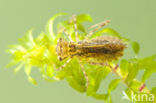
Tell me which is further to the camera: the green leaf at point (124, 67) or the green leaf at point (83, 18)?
the green leaf at point (83, 18)

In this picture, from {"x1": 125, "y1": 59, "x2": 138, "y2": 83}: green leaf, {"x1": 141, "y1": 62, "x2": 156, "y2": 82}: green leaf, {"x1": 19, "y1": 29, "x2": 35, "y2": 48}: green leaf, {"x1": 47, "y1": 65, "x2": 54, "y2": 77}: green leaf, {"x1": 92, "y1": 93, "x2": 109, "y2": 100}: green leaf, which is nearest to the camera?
{"x1": 125, "y1": 59, "x2": 138, "y2": 83}: green leaf

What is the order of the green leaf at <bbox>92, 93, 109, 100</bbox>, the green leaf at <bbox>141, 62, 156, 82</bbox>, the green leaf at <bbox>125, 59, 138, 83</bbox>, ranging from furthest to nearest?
1. the green leaf at <bbox>92, 93, 109, 100</bbox>
2. the green leaf at <bbox>141, 62, 156, 82</bbox>
3. the green leaf at <bbox>125, 59, 138, 83</bbox>

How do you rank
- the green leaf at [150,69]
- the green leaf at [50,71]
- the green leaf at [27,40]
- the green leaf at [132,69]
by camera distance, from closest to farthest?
the green leaf at [132,69] → the green leaf at [150,69] → the green leaf at [50,71] → the green leaf at [27,40]

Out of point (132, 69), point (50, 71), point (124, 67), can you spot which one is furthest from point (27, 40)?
point (132, 69)

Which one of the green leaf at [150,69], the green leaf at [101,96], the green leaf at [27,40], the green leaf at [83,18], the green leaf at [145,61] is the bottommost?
the green leaf at [101,96]

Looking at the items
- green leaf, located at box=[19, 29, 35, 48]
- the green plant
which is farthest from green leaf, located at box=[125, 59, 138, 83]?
green leaf, located at box=[19, 29, 35, 48]

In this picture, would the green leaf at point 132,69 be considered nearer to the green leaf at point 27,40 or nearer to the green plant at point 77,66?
the green plant at point 77,66

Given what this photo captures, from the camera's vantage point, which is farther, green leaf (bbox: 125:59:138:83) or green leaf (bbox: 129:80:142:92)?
green leaf (bbox: 129:80:142:92)

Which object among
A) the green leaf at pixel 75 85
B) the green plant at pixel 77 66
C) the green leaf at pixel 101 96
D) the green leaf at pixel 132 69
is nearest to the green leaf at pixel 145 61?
the green plant at pixel 77 66

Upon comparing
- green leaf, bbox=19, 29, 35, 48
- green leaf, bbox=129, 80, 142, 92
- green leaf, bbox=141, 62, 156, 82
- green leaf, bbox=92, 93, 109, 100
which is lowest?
green leaf, bbox=92, 93, 109, 100

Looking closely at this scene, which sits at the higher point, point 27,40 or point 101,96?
point 27,40

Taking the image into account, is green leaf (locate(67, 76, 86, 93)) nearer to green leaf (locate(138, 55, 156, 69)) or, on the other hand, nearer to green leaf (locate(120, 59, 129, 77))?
green leaf (locate(120, 59, 129, 77))

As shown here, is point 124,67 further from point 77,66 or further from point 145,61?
point 77,66
